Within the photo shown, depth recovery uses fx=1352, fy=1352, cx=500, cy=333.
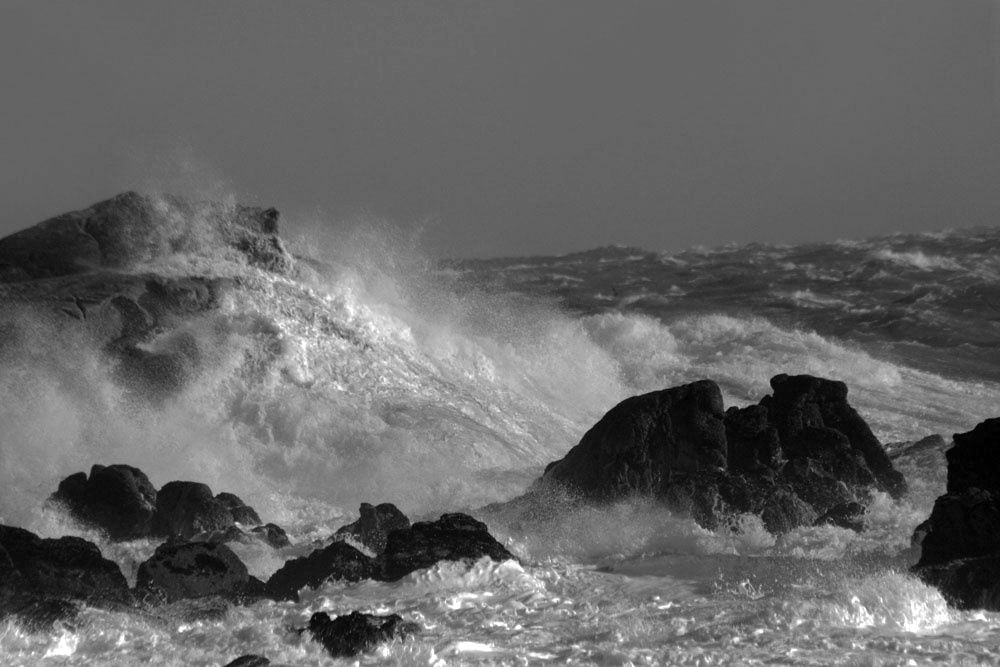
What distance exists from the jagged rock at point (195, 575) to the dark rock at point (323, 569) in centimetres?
26

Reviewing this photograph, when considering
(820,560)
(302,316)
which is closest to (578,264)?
(302,316)

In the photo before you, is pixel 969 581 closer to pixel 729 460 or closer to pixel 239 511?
pixel 729 460

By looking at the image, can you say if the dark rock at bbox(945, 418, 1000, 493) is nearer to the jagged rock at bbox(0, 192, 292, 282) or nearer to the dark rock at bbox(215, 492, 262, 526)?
the dark rock at bbox(215, 492, 262, 526)

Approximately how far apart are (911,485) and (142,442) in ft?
29.2

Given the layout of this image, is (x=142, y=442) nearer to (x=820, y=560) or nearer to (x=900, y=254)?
(x=820, y=560)

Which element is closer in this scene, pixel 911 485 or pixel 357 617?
pixel 357 617

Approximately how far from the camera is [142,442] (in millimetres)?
16156

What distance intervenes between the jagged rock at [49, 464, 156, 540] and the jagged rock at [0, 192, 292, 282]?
190 inches

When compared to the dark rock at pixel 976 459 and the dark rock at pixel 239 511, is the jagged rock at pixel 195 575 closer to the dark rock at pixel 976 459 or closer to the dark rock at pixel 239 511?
the dark rock at pixel 239 511

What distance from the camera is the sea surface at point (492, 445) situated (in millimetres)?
9219

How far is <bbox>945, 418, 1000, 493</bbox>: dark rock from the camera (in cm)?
1170

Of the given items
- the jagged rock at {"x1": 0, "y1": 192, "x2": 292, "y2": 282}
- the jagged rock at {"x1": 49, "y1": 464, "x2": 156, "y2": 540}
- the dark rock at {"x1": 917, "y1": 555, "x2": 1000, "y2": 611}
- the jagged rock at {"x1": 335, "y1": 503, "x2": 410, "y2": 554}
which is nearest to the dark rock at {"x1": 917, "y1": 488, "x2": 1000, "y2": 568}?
the dark rock at {"x1": 917, "y1": 555, "x2": 1000, "y2": 611}

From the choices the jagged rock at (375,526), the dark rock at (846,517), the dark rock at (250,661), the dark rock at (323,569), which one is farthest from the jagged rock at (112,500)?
the dark rock at (846,517)

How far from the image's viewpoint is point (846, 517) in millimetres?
13516
